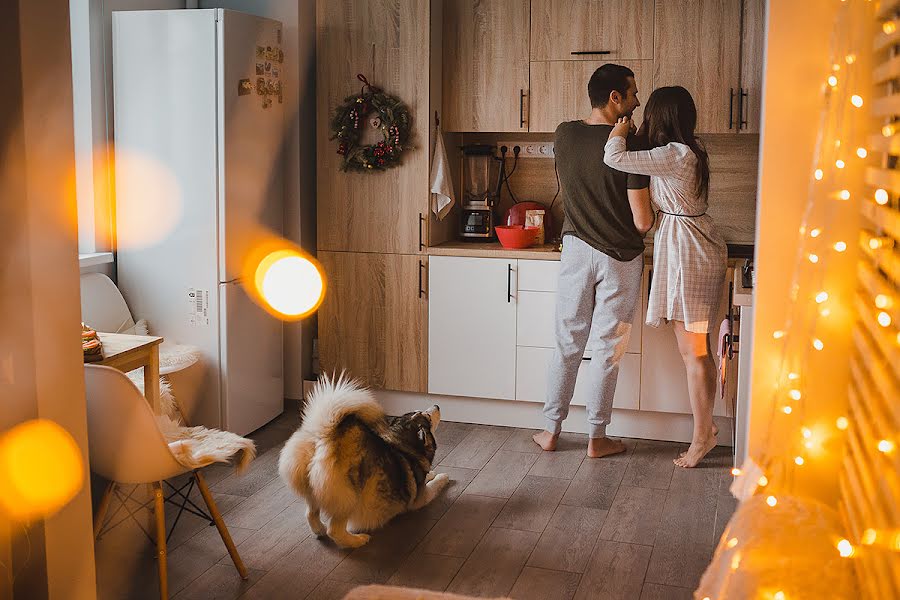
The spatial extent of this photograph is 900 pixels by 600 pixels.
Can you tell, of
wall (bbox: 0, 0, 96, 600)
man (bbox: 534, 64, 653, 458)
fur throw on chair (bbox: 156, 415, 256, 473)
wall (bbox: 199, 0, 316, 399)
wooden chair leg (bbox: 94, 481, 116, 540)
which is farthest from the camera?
wall (bbox: 199, 0, 316, 399)

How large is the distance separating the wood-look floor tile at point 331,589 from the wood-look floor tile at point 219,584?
0.21 meters

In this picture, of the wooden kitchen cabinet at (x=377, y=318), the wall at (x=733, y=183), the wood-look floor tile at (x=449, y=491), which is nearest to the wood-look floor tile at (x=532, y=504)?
the wood-look floor tile at (x=449, y=491)

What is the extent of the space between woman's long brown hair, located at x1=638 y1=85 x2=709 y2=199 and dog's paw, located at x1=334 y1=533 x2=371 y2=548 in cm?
194

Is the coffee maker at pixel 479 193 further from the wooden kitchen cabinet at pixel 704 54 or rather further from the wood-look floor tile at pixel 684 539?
the wood-look floor tile at pixel 684 539

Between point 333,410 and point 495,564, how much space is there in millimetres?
747

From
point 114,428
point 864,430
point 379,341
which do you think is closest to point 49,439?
point 114,428

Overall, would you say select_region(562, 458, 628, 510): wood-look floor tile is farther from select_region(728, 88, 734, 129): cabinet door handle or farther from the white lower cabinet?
select_region(728, 88, 734, 129): cabinet door handle

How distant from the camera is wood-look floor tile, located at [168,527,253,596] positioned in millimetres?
3182

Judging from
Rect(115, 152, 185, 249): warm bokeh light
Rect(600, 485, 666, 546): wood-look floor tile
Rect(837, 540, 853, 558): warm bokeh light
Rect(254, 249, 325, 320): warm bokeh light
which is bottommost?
Rect(600, 485, 666, 546): wood-look floor tile

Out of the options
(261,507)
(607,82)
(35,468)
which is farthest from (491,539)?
(607,82)

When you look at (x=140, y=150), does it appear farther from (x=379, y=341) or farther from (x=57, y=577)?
(x=57, y=577)

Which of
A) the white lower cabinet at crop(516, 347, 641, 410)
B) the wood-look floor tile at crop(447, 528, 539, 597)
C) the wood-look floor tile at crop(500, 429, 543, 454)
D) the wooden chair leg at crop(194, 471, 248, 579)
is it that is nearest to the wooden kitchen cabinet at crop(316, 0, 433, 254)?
the white lower cabinet at crop(516, 347, 641, 410)

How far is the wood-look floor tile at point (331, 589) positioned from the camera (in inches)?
121

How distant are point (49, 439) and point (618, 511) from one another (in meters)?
2.13
